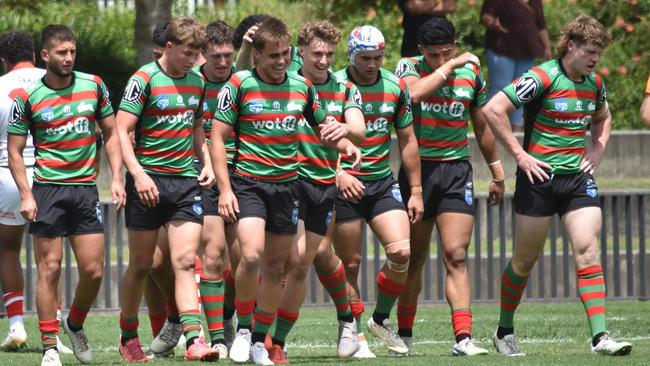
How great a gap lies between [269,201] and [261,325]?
0.82 metres

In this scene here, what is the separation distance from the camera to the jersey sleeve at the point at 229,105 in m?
10.7

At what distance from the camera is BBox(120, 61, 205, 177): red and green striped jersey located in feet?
36.6

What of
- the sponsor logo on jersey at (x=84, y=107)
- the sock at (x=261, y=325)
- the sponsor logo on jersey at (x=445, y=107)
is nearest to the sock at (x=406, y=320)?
the sponsor logo on jersey at (x=445, y=107)

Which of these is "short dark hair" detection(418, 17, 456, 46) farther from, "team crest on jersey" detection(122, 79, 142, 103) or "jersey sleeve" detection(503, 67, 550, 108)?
"team crest on jersey" detection(122, 79, 142, 103)

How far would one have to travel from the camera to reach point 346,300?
12008mm

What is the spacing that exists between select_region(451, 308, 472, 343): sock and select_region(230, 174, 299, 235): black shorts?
1.61 metres

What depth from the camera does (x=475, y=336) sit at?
13.6 meters

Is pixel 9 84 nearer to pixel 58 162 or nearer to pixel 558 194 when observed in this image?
pixel 58 162

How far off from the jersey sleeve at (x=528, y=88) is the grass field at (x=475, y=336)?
1785mm

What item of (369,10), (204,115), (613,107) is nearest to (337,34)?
(204,115)

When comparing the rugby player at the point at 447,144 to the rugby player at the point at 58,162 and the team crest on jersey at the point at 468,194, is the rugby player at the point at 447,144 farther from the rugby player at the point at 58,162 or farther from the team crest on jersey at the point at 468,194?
the rugby player at the point at 58,162

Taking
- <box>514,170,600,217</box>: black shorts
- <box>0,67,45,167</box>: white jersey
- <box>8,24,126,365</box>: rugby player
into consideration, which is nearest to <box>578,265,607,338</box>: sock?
<box>514,170,600,217</box>: black shorts

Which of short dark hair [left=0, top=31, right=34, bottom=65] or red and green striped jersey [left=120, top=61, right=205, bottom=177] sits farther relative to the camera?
short dark hair [left=0, top=31, right=34, bottom=65]

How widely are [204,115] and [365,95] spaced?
4.16 ft
